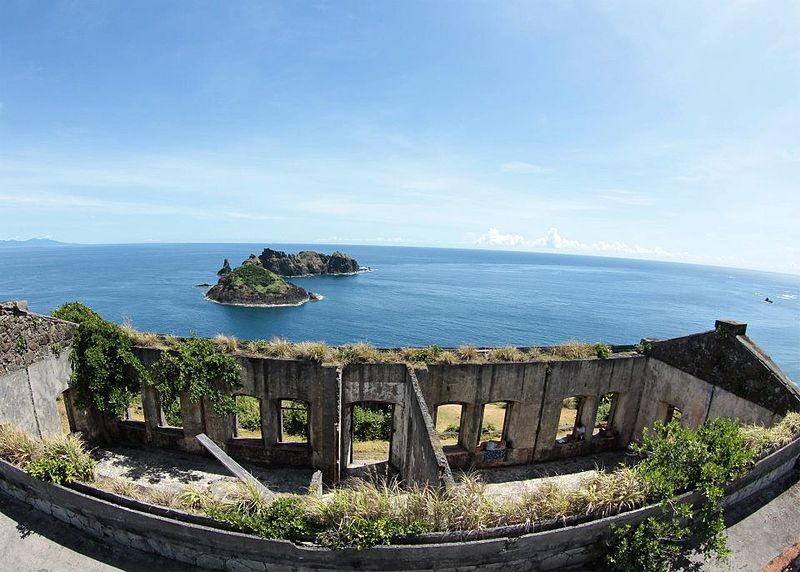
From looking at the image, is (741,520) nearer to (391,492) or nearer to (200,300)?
(391,492)

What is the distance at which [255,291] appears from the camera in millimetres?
86312

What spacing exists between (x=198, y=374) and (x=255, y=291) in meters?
75.8

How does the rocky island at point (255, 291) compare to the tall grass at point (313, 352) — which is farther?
the rocky island at point (255, 291)

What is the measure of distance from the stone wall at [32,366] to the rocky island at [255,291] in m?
71.0

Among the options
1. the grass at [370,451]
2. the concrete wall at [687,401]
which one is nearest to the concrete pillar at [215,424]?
the grass at [370,451]

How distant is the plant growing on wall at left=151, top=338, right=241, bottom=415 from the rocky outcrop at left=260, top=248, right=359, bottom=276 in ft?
375

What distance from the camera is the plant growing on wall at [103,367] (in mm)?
14750

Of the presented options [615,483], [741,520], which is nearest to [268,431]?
[615,483]

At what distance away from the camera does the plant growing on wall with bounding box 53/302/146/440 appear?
14750 mm

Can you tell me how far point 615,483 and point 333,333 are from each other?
63056 mm

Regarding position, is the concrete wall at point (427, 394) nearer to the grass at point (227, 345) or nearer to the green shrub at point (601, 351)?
the green shrub at point (601, 351)

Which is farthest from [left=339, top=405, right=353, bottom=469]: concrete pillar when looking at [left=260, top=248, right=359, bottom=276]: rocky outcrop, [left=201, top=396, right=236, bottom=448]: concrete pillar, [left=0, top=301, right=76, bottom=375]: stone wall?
[left=260, top=248, right=359, bottom=276]: rocky outcrop

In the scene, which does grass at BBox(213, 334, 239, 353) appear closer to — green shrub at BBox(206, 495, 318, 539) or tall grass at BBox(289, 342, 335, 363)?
tall grass at BBox(289, 342, 335, 363)

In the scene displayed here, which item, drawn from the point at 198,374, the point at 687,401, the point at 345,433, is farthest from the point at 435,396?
the point at 687,401
